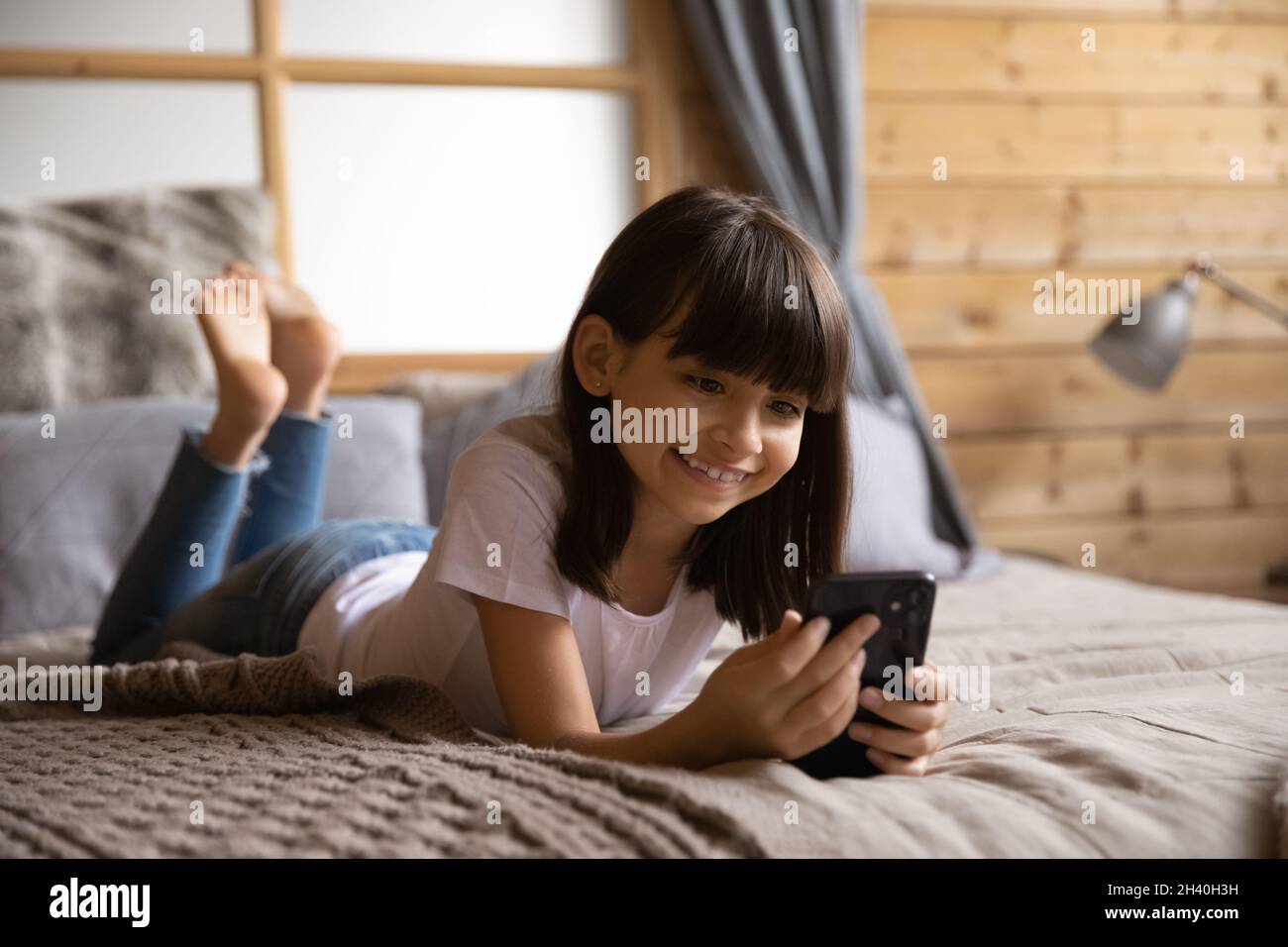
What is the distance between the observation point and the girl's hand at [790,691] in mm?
787

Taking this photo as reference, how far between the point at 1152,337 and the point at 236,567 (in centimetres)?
175

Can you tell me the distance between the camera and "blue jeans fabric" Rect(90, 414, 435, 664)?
132 cm

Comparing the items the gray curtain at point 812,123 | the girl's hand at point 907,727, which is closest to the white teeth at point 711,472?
the girl's hand at point 907,727

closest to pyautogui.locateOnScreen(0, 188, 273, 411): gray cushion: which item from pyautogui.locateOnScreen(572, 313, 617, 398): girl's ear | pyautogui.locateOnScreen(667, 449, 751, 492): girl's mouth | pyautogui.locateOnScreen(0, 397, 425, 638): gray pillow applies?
pyautogui.locateOnScreen(0, 397, 425, 638): gray pillow

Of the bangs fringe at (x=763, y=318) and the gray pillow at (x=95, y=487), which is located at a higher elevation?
the bangs fringe at (x=763, y=318)

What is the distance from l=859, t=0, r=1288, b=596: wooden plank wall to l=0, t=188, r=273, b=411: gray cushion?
1377 mm

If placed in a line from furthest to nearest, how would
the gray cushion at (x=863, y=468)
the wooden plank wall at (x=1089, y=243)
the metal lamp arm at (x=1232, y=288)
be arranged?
the wooden plank wall at (x=1089, y=243) → the metal lamp arm at (x=1232, y=288) → the gray cushion at (x=863, y=468)

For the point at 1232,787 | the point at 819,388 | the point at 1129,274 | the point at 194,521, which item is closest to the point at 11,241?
the point at 194,521

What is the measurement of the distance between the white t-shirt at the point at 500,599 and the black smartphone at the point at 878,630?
24cm

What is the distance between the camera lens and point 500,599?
37.0 inches

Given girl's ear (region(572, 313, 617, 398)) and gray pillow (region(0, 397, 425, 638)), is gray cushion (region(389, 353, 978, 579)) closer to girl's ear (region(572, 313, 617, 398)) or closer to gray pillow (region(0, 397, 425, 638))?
gray pillow (region(0, 397, 425, 638))

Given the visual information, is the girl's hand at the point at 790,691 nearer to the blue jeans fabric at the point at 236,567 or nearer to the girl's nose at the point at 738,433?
the girl's nose at the point at 738,433
